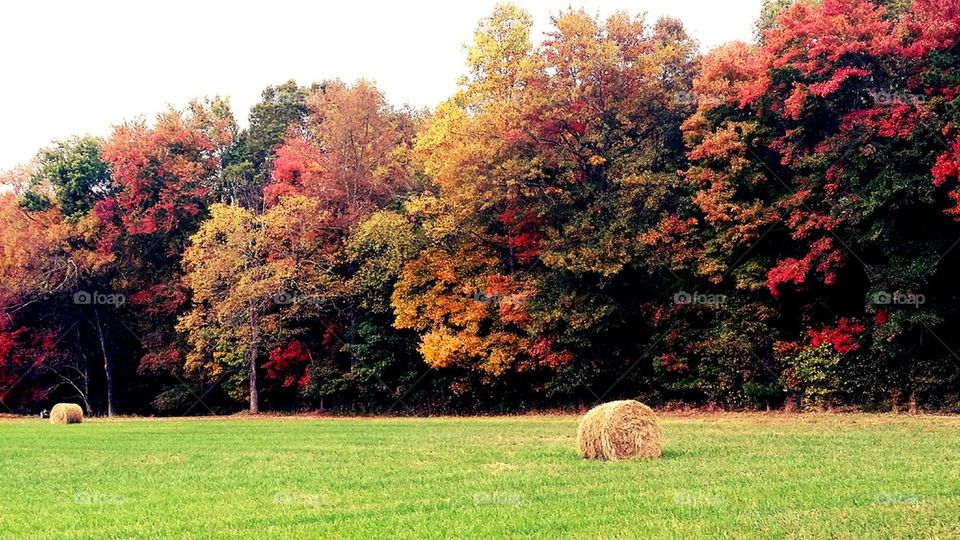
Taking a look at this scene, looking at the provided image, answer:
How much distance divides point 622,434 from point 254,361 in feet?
130

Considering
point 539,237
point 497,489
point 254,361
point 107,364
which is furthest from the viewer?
point 107,364

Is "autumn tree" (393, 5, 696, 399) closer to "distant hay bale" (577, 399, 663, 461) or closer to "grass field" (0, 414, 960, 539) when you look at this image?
"grass field" (0, 414, 960, 539)

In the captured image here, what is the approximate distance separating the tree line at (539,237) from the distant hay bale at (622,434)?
1776 cm

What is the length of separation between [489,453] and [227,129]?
166 feet

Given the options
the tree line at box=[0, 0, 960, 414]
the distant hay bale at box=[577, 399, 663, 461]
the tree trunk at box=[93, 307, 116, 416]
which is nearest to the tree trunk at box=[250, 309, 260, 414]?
the tree line at box=[0, 0, 960, 414]

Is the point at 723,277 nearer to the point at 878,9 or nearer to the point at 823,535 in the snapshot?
the point at 878,9

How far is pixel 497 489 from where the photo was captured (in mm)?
15859

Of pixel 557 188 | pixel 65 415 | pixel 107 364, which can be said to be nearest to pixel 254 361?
pixel 65 415

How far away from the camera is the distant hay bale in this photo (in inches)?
802

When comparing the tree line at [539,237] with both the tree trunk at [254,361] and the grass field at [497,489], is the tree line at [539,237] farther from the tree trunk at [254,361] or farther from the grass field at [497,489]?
the grass field at [497,489]

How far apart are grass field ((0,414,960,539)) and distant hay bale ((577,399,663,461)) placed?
1.70 feet

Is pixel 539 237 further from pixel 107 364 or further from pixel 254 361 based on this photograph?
pixel 107 364

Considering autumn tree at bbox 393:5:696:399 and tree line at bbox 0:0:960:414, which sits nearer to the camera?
tree line at bbox 0:0:960:414

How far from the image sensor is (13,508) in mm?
15516
